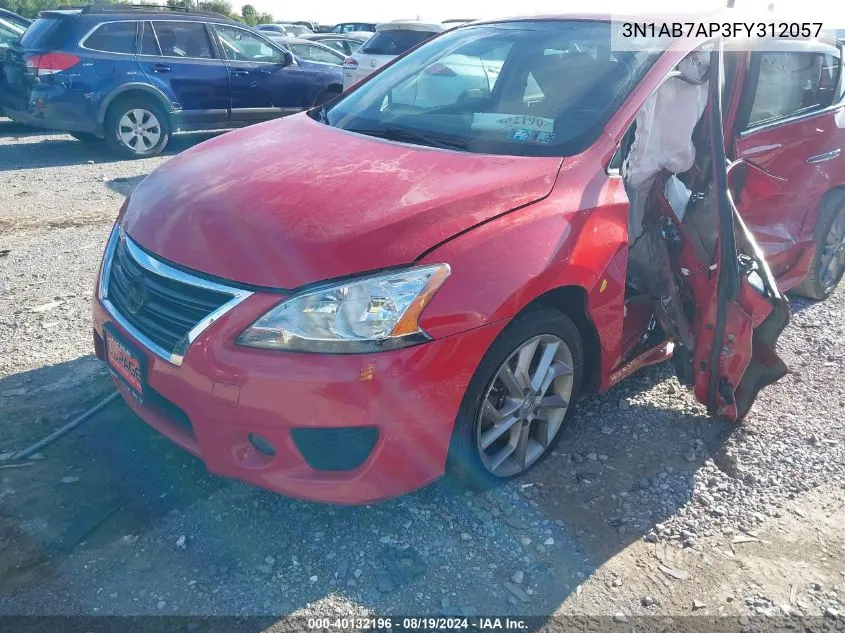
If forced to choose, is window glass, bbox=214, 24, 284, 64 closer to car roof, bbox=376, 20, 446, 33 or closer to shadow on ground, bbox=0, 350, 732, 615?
car roof, bbox=376, 20, 446, 33

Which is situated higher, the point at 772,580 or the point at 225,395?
the point at 225,395

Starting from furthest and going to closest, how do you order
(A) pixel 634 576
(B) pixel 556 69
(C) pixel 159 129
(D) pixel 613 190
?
(C) pixel 159 129 → (B) pixel 556 69 → (D) pixel 613 190 → (A) pixel 634 576

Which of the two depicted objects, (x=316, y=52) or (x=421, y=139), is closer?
(x=421, y=139)

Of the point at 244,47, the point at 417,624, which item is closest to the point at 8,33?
the point at 244,47

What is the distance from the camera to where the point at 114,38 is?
26.7ft

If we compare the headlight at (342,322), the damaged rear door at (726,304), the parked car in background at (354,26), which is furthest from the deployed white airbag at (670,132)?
the parked car in background at (354,26)

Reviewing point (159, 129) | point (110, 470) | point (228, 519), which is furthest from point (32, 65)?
point (228, 519)

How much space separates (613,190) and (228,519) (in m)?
1.90

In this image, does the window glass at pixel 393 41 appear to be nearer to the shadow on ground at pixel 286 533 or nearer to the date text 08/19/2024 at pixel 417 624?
the shadow on ground at pixel 286 533

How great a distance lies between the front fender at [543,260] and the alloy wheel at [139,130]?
280 inches

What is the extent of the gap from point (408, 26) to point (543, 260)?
26.4 feet

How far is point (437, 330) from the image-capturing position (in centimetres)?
222

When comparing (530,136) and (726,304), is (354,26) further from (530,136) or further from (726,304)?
(726,304)

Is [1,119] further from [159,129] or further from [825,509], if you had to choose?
[825,509]
